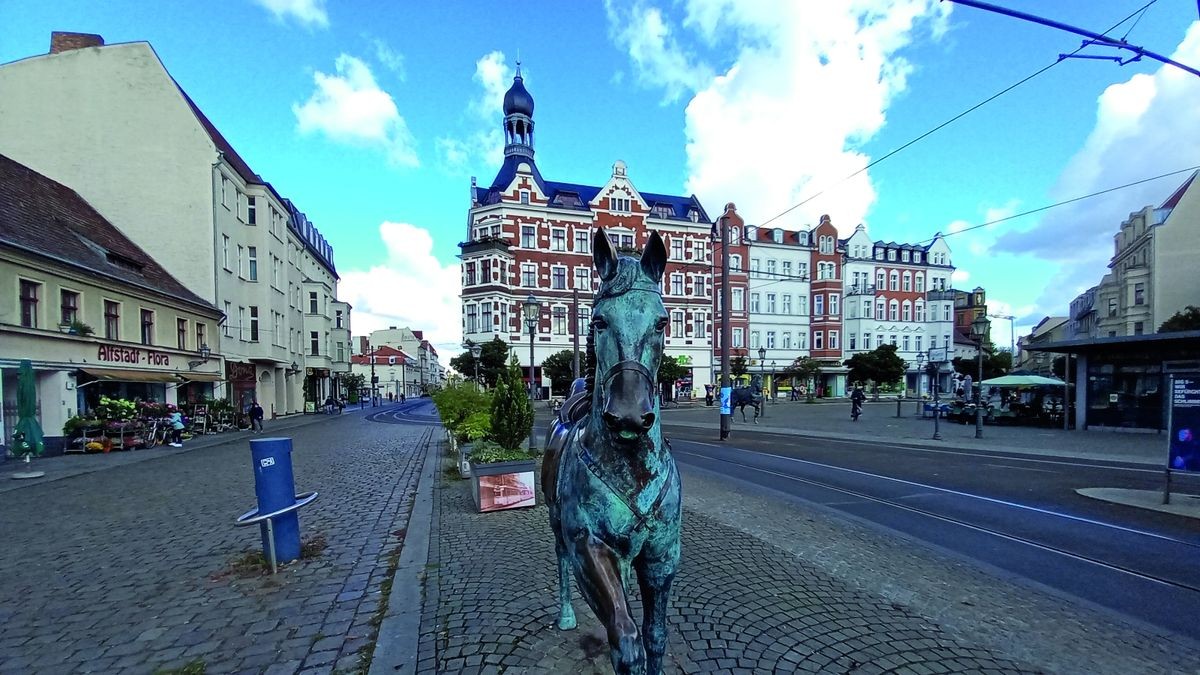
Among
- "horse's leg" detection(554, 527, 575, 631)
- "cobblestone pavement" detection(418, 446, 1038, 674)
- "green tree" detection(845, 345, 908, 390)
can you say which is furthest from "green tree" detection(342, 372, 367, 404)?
"horse's leg" detection(554, 527, 575, 631)

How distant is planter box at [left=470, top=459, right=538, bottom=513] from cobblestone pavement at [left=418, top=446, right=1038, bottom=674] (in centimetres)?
171

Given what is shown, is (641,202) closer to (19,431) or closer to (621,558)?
Answer: (19,431)

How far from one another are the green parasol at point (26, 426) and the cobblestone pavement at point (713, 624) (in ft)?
40.5

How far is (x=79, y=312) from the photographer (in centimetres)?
1697

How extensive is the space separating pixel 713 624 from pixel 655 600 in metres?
Result: 1.78

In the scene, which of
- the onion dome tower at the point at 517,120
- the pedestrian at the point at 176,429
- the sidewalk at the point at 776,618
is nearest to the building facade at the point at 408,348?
the onion dome tower at the point at 517,120

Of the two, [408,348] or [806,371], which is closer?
[806,371]

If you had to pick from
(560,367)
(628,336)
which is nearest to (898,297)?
(560,367)

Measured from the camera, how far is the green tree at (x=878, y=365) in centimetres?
4538

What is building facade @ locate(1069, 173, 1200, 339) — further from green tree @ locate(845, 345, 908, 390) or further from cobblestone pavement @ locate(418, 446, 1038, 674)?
cobblestone pavement @ locate(418, 446, 1038, 674)

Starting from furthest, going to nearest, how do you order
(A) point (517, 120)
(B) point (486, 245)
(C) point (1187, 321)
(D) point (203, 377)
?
(A) point (517, 120) < (B) point (486, 245) < (C) point (1187, 321) < (D) point (203, 377)

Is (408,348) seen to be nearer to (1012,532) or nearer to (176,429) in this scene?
(176,429)

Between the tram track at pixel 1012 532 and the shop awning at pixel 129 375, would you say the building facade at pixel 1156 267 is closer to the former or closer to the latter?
the tram track at pixel 1012 532

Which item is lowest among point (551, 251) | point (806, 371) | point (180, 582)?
point (806, 371)
